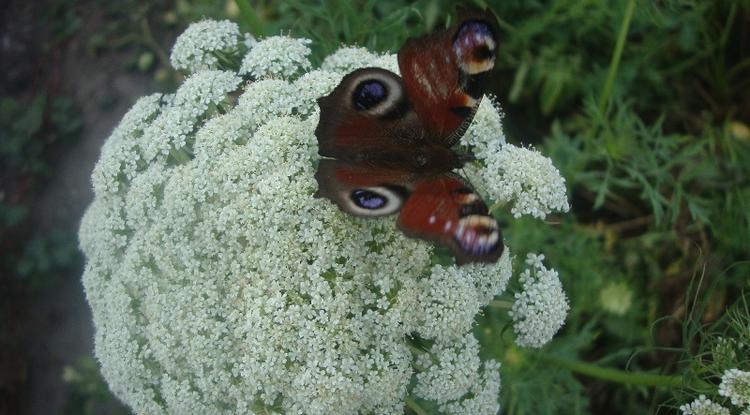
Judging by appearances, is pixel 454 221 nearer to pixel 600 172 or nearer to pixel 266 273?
pixel 266 273

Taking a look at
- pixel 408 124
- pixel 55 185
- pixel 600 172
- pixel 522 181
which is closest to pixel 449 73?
pixel 408 124

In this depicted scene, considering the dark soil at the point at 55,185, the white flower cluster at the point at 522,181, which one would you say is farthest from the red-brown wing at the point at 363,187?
the dark soil at the point at 55,185

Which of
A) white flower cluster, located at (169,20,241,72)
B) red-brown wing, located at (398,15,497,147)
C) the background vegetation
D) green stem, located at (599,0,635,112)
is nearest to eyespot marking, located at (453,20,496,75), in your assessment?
red-brown wing, located at (398,15,497,147)

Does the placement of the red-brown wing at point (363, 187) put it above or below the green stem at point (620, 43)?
below

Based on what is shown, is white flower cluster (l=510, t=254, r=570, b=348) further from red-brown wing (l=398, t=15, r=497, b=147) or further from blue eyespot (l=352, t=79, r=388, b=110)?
blue eyespot (l=352, t=79, r=388, b=110)

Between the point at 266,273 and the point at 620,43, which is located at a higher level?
the point at 620,43

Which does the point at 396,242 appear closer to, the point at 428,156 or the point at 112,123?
the point at 428,156

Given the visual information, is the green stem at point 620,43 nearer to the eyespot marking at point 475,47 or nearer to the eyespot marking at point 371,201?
the eyespot marking at point 475,47
